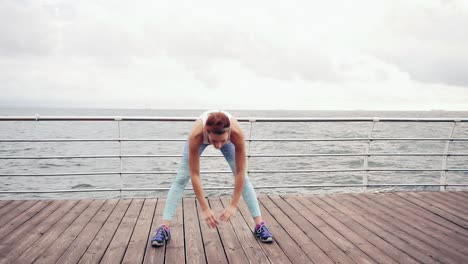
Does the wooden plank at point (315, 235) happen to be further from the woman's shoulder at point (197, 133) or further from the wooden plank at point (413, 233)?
the woman's shoulder at point (197, 133)

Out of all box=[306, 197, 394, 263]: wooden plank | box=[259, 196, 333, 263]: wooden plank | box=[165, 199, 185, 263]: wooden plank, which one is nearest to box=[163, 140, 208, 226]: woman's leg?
box=[165, 199, 185, 263]: wooden plank

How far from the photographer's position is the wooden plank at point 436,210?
338 centimetres

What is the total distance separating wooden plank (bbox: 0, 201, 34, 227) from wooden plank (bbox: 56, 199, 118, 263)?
2.73 feet

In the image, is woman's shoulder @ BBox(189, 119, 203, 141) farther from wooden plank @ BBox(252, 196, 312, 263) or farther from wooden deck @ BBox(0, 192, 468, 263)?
wooden plank @ BBox(252, 196, 312, 263)

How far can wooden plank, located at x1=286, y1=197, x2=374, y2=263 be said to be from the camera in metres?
2.55

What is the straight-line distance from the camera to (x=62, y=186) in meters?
11.6

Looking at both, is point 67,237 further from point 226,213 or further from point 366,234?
point 366,234

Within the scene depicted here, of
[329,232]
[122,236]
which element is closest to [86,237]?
[122,236]

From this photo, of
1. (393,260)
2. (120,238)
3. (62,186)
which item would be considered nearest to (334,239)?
(393,260)

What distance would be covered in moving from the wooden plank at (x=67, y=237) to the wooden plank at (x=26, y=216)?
41 centimetres

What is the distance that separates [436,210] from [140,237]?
11.1 ft

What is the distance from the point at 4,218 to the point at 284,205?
302cm

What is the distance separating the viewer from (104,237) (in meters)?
2.82

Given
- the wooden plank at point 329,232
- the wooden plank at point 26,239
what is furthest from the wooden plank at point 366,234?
the wooden plank at point 26,239
